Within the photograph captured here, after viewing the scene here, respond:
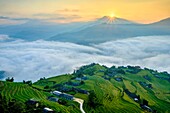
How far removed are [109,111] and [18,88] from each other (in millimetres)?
34923

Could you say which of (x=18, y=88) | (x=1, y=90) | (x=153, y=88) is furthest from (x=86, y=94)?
(x=153, y=88)

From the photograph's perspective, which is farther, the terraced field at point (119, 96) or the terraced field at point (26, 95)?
the terraced field at point (119, 96)

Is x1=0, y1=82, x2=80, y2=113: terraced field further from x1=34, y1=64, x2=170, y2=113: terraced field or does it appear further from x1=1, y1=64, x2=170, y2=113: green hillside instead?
x1=34, y1=64, x2=170, y2=113: terraced field

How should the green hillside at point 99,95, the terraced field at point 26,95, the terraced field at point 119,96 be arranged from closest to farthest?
1. the terraced field at point 26,95
2. the green hillside at point 99,95
3. the terraced field at point 119,96

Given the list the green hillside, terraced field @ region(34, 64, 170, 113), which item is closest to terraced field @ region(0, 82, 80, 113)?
the green hillside

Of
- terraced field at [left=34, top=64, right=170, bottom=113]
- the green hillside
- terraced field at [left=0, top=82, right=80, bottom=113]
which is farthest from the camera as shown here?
terraced field at [left=34, top=64, right=170, bottom=113]

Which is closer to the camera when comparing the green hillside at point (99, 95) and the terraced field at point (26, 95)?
the terraced field at point (26, 95)

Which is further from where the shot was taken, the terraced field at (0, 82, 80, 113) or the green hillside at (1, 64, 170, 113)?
the green hillside at (1, 64, 170, 113)

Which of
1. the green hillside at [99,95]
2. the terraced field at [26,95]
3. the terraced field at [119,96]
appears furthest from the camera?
the terraced field at [119,96]

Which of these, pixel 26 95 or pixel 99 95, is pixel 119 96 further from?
pixel 26 95

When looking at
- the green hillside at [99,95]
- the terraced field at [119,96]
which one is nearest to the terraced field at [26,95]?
the green hillside at [99,95]

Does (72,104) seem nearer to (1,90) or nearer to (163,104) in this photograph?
(1,90)

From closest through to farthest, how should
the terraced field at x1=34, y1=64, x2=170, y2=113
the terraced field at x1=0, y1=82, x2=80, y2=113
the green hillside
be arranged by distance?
the terraced field at x1=0, y1=82, x2=80, y2=113, the green hillside, the terraced field at x1=34, y1=64, x2=170, y2=113

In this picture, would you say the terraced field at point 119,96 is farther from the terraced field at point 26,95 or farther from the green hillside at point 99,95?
the terraced field at point 26,95
